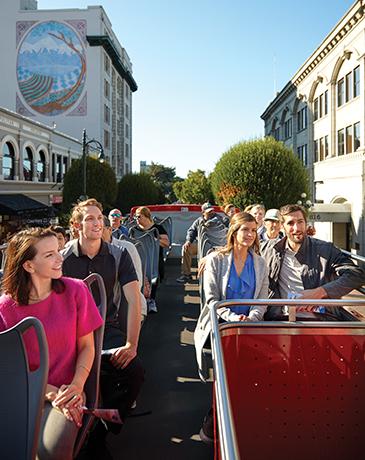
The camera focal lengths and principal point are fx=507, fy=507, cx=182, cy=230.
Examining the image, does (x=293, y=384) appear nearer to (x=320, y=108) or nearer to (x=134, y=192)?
(x=320, y=108)

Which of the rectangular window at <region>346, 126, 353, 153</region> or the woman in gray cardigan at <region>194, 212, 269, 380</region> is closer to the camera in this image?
the woman in gray cardigan at <region>194, 212, 269, 380</region>

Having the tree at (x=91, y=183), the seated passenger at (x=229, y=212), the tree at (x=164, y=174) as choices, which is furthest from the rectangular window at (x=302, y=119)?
the tree at (x=164, y=174)

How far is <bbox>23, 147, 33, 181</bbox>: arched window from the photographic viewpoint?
1555 inches

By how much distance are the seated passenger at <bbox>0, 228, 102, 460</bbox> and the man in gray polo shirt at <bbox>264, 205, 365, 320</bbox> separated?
1.96 m

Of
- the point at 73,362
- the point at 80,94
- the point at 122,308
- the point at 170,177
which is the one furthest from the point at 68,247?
the point at 170,177

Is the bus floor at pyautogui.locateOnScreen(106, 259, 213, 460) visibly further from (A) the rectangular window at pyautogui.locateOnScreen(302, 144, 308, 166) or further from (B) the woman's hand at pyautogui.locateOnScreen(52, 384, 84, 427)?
(A) the rectangular window at pyautogui.locateOnScreen(302, 144, 308, 166)

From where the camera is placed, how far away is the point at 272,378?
12.9 feet

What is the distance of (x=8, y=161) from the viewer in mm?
36062

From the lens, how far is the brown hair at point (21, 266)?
3.06 m

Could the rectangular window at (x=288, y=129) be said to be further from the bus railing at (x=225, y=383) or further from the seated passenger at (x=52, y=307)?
the seated passenger at (x=52, y=307)

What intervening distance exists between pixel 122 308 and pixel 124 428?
3.32 ft

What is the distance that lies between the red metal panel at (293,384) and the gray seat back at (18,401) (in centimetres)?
172

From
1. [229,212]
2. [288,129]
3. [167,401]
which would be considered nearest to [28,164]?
[288,129]

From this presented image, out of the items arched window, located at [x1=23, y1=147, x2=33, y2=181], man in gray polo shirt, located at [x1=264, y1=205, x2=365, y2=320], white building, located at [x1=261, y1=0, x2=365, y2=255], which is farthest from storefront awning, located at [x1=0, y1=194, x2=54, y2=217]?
man in gray polo shirt, located at [x1=264, y1=205, x2=365, y2=320]
